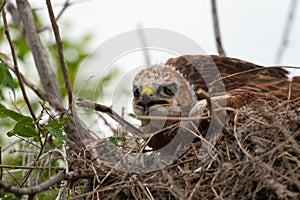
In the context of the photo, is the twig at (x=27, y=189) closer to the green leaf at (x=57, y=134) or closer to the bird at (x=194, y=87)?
the green leaf at (x=57, y=134)

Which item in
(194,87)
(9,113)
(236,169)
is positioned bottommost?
(236,169)

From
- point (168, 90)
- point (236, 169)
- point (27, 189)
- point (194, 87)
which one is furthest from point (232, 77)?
point (27, 189)

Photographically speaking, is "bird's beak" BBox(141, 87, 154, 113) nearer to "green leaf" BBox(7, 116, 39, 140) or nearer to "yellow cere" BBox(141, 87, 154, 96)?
"yellow cere" BBox(141, 87, 154, 96)

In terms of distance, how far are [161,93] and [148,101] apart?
0.17 m

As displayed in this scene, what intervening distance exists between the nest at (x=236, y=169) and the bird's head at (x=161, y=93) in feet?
1.77

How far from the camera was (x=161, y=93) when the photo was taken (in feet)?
14.9

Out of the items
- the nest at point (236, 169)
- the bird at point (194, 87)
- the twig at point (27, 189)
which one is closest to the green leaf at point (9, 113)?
the nest at point (236, 169)

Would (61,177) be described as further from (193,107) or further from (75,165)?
(193,107)

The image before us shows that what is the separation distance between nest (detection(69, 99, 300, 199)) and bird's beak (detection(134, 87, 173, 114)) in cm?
57

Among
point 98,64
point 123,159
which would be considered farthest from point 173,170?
point 98,64

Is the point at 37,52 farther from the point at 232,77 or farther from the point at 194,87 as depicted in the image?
the point at 232,77

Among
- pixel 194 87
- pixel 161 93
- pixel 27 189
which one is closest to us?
pixel 27 189

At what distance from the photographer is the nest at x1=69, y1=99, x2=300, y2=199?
3320 millimetres

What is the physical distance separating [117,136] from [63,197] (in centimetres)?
59
